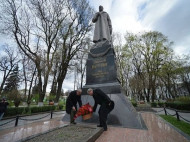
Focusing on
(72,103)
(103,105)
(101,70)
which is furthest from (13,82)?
(103,105)

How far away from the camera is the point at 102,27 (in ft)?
31.6

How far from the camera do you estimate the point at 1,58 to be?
945 inches

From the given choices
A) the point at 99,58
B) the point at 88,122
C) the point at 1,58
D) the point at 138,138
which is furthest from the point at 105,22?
the point at 1,58

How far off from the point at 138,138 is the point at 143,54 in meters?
25.1

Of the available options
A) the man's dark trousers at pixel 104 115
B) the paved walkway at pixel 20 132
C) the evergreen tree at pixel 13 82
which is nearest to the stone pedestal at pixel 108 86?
the man's dark trousers at pixel 104 115

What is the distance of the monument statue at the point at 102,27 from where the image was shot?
31.1 ft

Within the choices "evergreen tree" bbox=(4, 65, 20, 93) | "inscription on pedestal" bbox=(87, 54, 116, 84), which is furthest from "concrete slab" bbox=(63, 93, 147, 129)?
"evergreen tree" bbox=(4, 65, 20, 93)

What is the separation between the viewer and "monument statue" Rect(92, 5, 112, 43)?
9.48m

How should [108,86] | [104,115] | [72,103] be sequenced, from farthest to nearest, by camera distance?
[108,86], [72,103], [104,115]

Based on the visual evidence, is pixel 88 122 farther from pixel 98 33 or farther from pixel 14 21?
pixel 14 21

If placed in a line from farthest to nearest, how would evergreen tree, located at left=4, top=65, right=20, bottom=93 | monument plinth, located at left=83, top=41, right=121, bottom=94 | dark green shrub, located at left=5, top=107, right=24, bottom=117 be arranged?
evergreen tree, located at left=4, top=65, right=20, bottom=93
dark green shrub, located at left=5, top=107, right=24, bottom=117
monument plinth, located at left=83, top=41, right=121, bottom=94

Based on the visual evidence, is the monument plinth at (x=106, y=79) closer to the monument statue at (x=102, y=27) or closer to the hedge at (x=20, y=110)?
the monument statue at (x=102, y=27)

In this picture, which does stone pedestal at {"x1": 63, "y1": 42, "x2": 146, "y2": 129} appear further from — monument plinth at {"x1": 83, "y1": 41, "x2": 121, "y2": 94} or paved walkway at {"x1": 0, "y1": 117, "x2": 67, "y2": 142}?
paved walkway at {"x1": 0, "y1": 117, "x2": 67, "y2": 142}

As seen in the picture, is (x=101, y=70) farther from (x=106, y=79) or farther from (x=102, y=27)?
(x=102, y=27)
